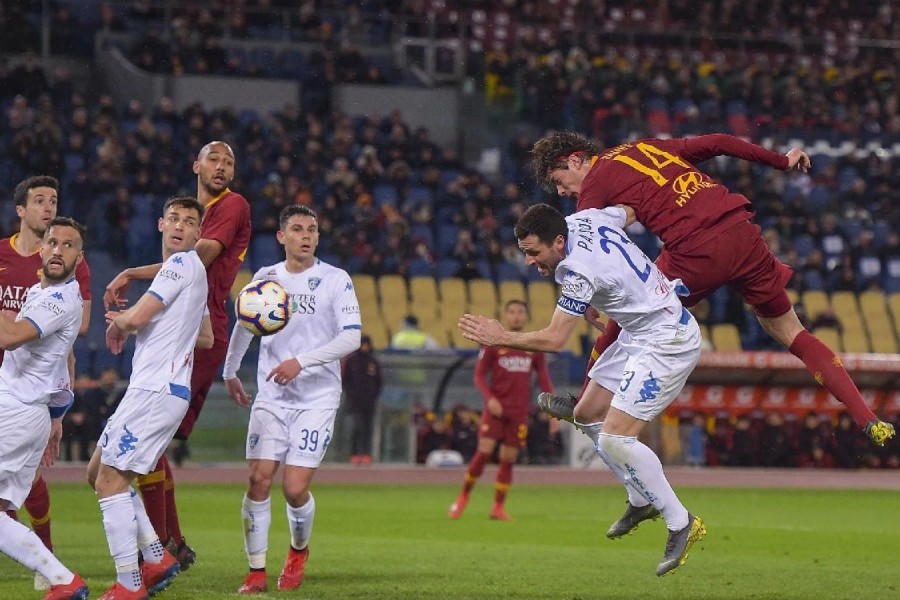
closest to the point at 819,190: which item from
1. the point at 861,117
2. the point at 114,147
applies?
the point at 861,117

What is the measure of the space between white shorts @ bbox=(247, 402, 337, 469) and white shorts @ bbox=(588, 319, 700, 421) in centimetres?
204

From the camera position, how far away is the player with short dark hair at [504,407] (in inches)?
603

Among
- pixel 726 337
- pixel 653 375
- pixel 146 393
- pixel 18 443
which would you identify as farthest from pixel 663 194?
pixel 726 337

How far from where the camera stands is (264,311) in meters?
9.15

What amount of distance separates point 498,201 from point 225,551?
16836mm

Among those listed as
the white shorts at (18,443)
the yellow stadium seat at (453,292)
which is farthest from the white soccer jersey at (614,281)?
the yellow stadium seat at (453,292)

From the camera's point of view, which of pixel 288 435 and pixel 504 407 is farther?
pixel 504 407

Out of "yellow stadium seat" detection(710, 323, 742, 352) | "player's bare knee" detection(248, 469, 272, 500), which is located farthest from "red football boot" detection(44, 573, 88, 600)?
"yellow stadium seat" detection(710, 323, 742, 352)

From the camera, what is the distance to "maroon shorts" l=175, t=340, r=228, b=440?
32.5ft

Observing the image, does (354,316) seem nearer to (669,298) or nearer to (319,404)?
(319,404)

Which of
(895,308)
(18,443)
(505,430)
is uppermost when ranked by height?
(18,443)

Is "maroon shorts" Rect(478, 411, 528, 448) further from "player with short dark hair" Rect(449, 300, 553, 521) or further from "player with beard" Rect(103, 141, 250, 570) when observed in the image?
"player with beard" Rect(103, 141, 250, 570)

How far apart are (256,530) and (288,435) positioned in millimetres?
644

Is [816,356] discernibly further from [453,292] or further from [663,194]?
[453,292]
